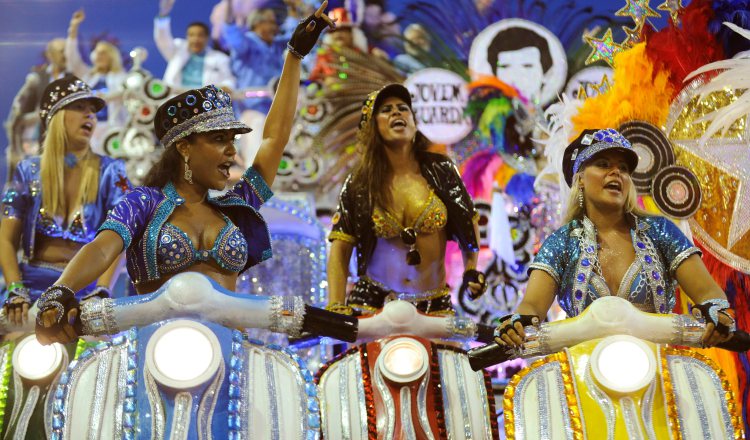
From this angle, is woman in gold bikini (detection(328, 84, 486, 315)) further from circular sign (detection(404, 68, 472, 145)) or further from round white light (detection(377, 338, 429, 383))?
circular sign (detection(404, 68, 472, 145))

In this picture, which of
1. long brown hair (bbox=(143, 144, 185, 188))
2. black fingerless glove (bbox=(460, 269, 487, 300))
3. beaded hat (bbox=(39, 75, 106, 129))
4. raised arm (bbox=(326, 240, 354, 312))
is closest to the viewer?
long brown hair (bbox=(143, 144, 185, 188))

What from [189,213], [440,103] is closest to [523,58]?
[440,103]

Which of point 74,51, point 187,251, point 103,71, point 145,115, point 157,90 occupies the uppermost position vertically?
point 74,51

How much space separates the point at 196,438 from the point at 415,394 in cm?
108

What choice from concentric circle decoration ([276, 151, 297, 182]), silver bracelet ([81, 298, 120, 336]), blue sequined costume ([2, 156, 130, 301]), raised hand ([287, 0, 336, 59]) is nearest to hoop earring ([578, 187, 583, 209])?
raised hand ([287, 0, 336, 59])

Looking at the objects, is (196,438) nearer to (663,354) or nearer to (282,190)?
(663,354)

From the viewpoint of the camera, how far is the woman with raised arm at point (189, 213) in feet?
10.6

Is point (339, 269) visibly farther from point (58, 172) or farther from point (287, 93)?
point (58, 172)

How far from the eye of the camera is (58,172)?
4754 mm

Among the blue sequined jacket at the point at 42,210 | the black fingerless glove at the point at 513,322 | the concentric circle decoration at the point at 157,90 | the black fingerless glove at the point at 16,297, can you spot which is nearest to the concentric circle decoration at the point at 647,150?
the black fingerless glove at the point at 513,322

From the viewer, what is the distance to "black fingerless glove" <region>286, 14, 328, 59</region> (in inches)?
148

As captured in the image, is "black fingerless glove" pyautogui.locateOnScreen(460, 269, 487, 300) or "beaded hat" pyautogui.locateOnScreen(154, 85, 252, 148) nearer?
"beaded hat" pyautogui.locateOnScreen(154, 85, 252, 148)

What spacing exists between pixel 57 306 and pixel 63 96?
2.31 meters

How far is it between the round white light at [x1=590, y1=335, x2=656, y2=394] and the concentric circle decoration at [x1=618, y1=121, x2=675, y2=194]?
175 cm
